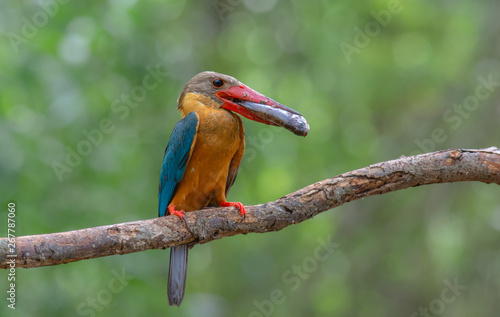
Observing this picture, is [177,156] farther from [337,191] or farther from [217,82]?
[337,191]

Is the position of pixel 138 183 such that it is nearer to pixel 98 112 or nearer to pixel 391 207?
pixel 98 112

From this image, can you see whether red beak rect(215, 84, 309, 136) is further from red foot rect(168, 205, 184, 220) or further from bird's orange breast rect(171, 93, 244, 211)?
red foot rect(168, 205, 184, 220)

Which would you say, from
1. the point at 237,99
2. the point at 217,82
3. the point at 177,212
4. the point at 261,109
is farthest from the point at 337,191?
the point at 217,82

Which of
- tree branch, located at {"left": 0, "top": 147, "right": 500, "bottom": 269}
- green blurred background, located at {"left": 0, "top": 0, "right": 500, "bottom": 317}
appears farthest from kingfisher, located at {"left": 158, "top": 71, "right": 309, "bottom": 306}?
green blurred background, located at {"left": 0, "top": 0, "right": 500, "bottom": 317}

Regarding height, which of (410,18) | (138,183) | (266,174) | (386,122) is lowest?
(138,183)

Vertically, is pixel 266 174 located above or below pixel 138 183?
above

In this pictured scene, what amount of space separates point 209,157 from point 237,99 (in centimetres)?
55

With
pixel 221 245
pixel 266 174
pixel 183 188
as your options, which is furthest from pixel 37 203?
pixel 266 174

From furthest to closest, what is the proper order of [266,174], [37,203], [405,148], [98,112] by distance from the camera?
[266,174] → [405,148] → [98,112] → [37,203]


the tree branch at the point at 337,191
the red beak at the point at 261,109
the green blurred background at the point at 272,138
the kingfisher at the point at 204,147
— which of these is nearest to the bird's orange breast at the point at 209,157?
the kingfisher at the point at 204,147

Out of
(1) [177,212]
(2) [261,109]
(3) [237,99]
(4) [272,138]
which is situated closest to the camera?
(1) [177,212]

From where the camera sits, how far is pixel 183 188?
4.67 meters

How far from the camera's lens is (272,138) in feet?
25.9

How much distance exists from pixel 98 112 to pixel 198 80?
1.68 meters
